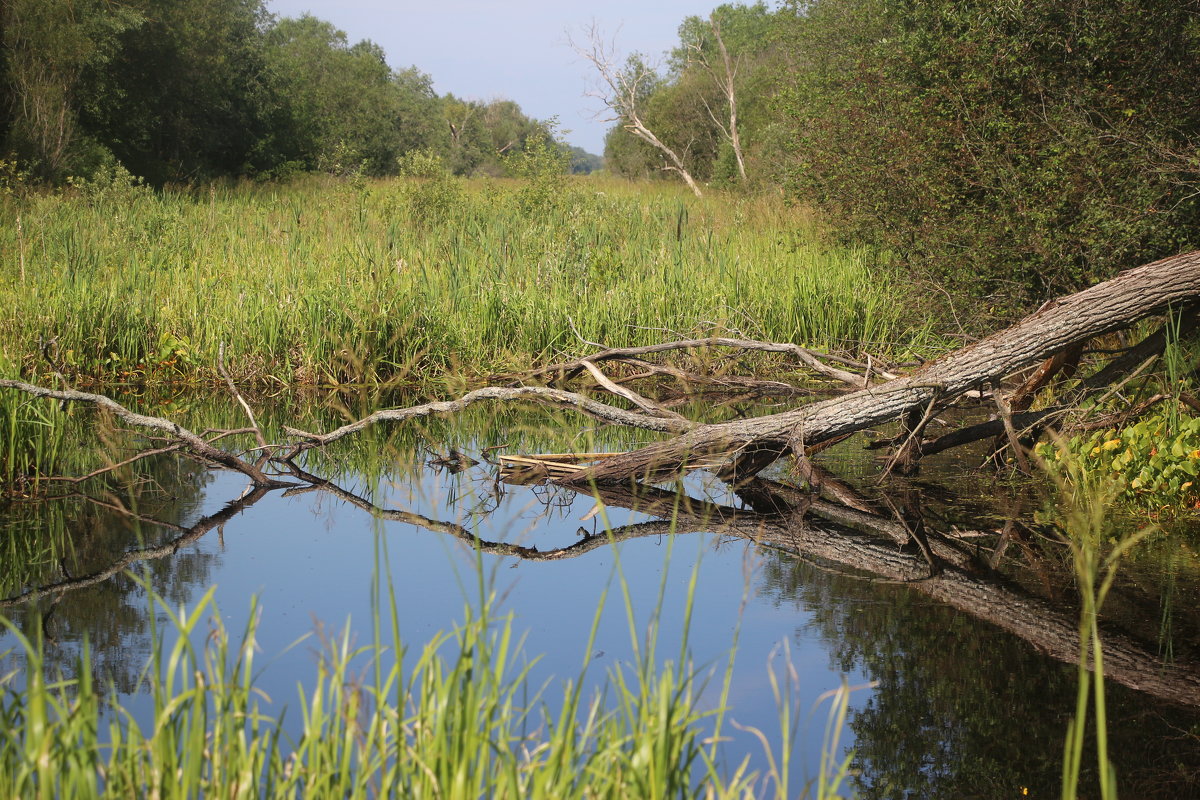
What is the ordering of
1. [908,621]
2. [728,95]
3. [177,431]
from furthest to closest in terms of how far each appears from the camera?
[728,95], [177,431], [908,621]

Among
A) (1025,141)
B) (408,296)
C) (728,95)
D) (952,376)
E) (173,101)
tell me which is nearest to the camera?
(952,376)

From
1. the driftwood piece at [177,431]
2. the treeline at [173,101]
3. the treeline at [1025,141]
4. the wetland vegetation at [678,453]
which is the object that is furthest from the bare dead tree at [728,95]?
the driftwood piece at [177,431]

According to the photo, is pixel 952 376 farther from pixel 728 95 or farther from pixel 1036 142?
pixel 728 95

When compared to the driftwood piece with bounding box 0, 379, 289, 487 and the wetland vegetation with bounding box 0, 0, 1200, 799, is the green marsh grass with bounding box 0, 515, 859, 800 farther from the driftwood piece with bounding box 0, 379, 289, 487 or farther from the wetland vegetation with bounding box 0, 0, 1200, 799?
the driftwood piece with bounding box 0, 379, 289, 487

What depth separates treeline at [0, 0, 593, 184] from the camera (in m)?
20.7

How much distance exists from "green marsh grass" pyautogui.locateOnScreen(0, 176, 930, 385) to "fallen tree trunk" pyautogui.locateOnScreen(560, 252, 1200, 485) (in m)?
1.72

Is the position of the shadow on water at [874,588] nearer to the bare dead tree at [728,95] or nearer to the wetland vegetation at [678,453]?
the wetland vegetation at [678,453]

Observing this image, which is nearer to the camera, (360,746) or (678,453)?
(360,746)

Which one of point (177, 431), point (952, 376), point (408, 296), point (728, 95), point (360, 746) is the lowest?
point (177, 431)

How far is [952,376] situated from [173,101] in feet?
83.9

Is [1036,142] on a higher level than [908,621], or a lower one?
higher

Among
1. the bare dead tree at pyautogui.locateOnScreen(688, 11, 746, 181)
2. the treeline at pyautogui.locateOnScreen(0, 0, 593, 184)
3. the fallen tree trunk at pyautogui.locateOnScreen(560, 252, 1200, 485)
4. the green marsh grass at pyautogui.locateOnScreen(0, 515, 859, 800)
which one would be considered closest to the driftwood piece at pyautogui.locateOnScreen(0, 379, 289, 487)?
the fallen tree trunk at pyautogui.locateOnScreen(560, 252, 1200, 485)

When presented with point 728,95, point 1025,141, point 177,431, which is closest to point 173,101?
point 728,95

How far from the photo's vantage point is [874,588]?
4.43 meters
